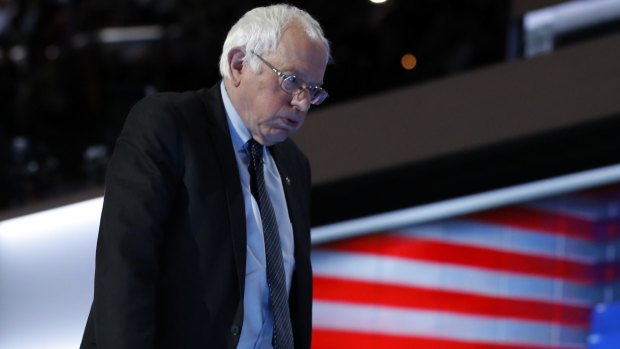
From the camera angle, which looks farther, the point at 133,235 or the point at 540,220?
the point at 540,220

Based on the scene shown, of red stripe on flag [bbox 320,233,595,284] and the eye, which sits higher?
red stripe on flag [bbox 320,233,595,284]

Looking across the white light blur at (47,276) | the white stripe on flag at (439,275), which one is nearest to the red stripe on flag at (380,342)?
the white stripe on flag at (439,275)

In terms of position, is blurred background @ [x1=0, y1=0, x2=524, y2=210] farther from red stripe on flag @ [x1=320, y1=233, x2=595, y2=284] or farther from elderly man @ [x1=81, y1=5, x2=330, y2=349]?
elderly man @ [x1=81, y1=5, x2=330, y2=349]

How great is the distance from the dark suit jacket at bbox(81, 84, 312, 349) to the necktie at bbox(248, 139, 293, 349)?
7 cm

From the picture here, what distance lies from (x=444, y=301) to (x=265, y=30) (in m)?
1.87

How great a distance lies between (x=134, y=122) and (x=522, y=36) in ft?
8.18

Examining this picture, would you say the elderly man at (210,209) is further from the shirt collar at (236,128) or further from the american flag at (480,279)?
the american flag at (480,279)

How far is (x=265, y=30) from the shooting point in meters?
2.31

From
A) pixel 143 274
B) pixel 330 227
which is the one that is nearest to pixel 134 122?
pixel 143 274

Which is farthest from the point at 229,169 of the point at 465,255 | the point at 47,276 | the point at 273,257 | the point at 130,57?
Result: the point at 130,57

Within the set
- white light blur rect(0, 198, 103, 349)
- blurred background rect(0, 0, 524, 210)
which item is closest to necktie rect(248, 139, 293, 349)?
white light blur rect(0, 198, 103, 349)

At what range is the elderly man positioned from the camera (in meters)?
2.22

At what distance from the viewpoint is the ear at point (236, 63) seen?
2.35 metres

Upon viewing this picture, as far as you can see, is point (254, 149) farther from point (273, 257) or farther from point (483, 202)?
point (483, 202)
